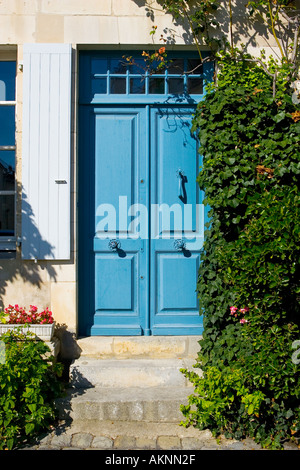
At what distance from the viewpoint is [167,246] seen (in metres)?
4.43

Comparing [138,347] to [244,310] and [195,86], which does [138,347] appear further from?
[195,86]

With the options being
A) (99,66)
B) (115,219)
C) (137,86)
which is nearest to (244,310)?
(115,219)

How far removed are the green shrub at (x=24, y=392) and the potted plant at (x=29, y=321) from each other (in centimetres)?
22

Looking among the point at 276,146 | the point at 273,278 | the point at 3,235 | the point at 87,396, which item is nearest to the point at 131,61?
the point at 276,146

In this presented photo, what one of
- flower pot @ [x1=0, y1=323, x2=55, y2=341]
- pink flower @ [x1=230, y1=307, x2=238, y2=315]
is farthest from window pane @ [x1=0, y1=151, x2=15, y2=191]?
pink flower @ [x1=230, y1=307, x2=238, y2=315]

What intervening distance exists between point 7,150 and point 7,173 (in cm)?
24

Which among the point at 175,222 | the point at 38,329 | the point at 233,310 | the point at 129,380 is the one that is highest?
the point at 175,222

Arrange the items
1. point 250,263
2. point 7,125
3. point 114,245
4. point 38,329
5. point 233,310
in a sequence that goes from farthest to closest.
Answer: point 7,125 → point 114,245 → point 38,329 → point 233,310 → point 250,263

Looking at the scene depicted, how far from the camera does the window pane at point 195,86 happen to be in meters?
4.50

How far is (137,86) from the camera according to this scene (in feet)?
14.7

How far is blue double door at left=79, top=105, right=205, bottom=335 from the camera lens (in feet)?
14.4

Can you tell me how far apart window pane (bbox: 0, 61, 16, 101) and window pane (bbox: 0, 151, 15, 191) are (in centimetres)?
62

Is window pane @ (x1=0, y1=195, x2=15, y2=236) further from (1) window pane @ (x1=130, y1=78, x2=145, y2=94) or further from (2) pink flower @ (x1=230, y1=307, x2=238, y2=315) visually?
(2) pink flower @ (x1=230, y1=307, x2=238, y2=315)

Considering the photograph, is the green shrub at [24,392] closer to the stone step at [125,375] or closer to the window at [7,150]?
the stone step at [125,375]
